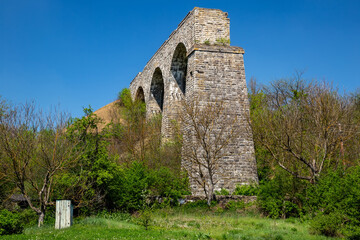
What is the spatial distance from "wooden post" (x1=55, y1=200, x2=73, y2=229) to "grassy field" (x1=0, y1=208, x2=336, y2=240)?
257mm

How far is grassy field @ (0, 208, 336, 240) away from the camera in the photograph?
8.41m

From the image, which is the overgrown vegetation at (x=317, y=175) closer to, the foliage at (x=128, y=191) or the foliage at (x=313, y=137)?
the foliage at (x=313, y=137)

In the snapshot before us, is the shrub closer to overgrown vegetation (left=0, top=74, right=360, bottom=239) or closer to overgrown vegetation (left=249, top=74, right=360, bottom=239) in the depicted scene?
overgrown vegetation (left=0, top=74, right=360, bottom=239)

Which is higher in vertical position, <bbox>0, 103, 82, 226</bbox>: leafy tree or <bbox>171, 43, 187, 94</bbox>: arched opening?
<bbox>171, 43, 187, 94</bbox>: arched opening

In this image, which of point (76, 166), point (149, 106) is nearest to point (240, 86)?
point (76, 166)

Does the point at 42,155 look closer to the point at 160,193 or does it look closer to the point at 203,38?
the point at 160,193

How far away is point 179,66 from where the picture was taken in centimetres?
2169

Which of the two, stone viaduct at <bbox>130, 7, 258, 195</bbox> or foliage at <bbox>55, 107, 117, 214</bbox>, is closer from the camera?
foliage at <bbox>55, 107, 117, 214</bbox>

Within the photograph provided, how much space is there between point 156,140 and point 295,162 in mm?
9118

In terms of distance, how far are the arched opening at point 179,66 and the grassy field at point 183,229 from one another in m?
9.79

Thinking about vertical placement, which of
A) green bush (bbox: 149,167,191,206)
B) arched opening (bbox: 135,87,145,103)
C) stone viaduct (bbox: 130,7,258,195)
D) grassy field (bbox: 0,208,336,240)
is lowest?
grassy field (bbox: 0,208,336,240)

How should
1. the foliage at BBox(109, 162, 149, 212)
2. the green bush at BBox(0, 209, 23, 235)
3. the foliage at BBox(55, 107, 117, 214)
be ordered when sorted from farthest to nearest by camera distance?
the foliage at BBox(109, 162, 149, 212)
the foliage at BBox(55, 107, 117, 214)
the green bush at BBox(0, 209, 23, 235)

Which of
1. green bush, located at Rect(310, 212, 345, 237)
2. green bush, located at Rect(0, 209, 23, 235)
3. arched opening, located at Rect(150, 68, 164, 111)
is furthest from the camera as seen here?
arched opening, located at Rect(150, 68, 164, 111)

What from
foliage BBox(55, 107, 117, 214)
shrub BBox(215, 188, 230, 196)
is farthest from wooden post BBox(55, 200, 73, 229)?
shrub BBox(215, 188, 230, 196)
